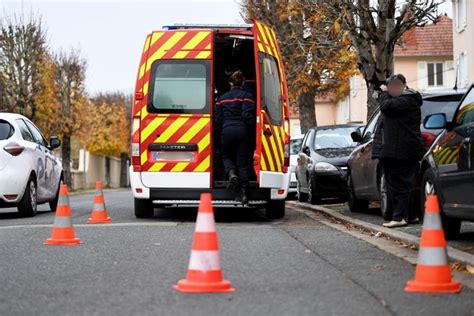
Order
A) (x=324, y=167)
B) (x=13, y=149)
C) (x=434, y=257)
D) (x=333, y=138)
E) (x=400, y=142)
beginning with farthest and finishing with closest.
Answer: (x=333, y=138), (x=324, y=167), (x=13, y=149), (x=400, y=142), (x=434, y=257)

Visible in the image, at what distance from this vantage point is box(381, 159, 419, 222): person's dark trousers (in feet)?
36.6

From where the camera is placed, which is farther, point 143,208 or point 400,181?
point 143,208

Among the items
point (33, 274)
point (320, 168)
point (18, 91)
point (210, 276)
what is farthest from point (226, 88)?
point (18, 91)

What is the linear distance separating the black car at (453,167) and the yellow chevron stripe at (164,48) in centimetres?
→ 458

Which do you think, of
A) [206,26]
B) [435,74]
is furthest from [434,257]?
[435,74]

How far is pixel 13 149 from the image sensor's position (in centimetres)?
1444

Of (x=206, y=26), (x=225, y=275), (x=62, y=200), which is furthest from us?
(x=206, y=26)

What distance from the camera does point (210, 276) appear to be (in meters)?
6.31

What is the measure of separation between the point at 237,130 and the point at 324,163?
481 centimetres

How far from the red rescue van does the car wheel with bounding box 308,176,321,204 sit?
4.07 m

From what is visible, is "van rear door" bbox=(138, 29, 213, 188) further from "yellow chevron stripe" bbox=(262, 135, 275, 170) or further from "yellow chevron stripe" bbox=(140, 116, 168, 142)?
"yellow chevron stripe" bbox=(262, 135, 275, 170)

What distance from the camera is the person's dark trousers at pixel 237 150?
12.9 meters

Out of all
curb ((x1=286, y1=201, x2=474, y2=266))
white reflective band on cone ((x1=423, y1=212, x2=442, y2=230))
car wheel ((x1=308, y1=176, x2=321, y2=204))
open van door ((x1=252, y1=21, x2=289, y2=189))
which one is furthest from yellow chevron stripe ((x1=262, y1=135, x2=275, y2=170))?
white reflective band on cone ((x1=423, y1=212, x2=442, y2=230))

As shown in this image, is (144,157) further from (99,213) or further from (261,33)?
(261,33)
